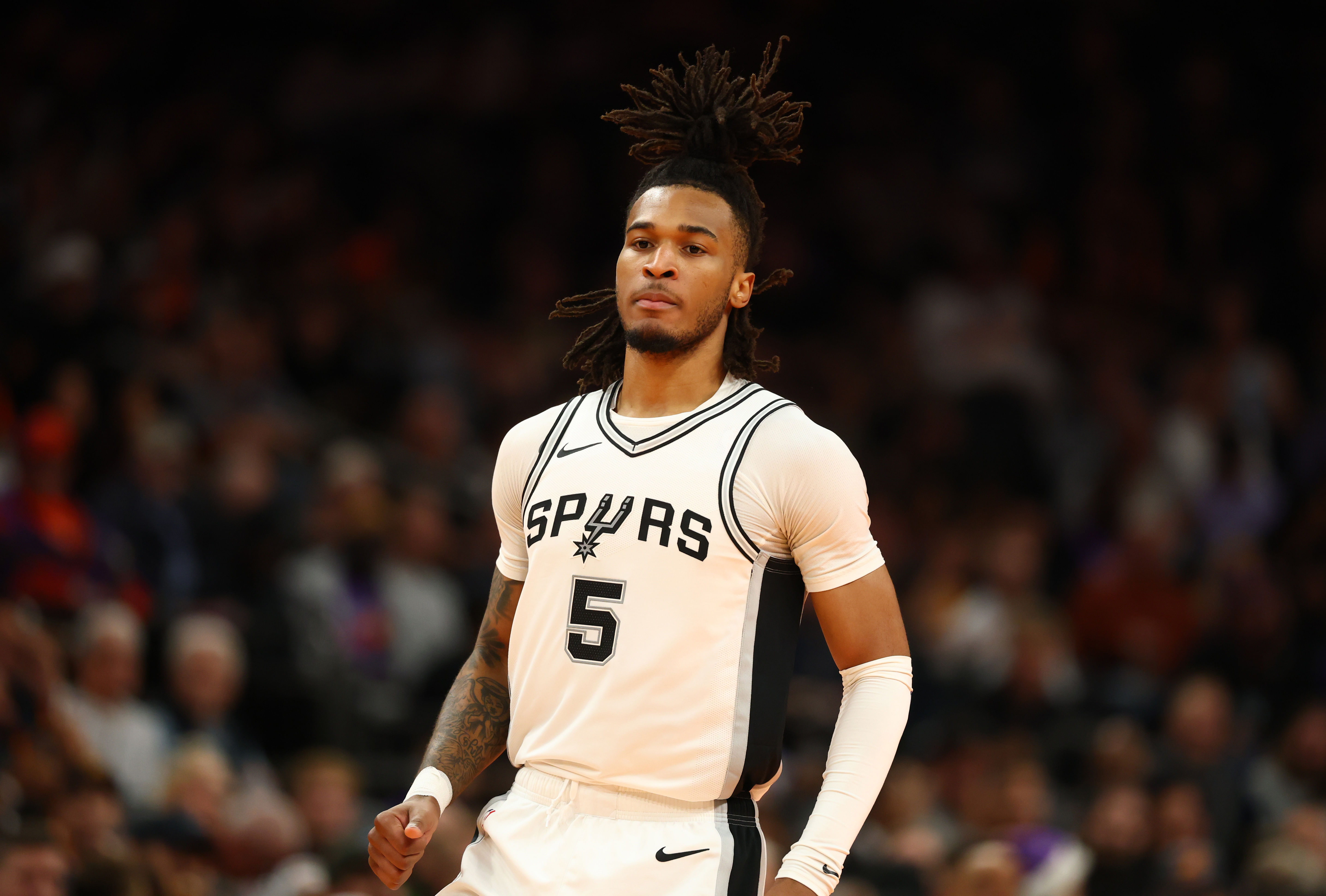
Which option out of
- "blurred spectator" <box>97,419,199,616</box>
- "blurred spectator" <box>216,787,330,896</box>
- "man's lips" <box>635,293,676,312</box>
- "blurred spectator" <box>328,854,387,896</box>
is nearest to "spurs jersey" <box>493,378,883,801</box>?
"man's lips" <box>635,293,676,312</box>

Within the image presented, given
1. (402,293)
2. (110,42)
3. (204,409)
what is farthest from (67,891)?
(110,42)

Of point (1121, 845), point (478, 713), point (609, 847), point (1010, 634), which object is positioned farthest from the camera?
point (1010, 634)

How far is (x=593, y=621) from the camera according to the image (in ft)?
11.0

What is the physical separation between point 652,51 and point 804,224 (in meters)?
1.74

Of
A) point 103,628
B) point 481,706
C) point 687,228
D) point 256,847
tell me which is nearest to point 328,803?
point 256,847

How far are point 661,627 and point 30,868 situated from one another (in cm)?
293

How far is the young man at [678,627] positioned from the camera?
326cm

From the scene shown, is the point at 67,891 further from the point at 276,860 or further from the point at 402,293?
the point at 402,293

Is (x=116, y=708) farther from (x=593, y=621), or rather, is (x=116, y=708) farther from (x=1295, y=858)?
(x=1295, y=858)

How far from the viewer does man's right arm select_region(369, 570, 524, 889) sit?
358cm

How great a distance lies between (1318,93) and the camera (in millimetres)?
12281

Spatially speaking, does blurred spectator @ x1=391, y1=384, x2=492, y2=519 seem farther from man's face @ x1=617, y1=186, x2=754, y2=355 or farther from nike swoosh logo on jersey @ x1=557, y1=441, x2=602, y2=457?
man's face @ x1=617, y1=186, x2=754, y2=355

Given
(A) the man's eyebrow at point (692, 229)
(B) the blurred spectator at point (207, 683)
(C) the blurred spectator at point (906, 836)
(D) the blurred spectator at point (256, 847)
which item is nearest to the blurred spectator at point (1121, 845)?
(C) the blurred spectator at point (906, 836)

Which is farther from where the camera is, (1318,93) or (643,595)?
(1318,93)
